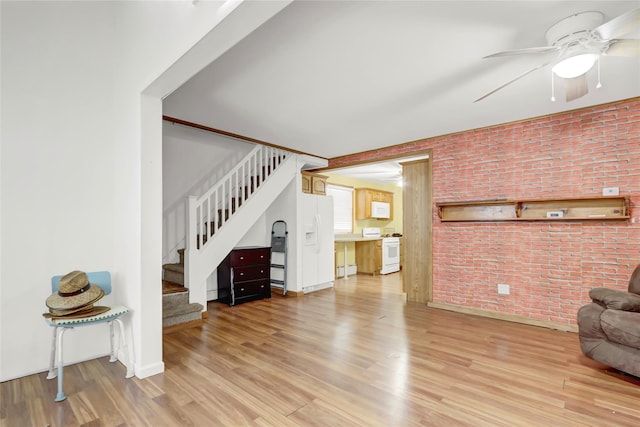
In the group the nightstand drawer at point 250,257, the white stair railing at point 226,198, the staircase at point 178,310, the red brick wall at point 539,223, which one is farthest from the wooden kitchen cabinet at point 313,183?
the staircase at point 178,310

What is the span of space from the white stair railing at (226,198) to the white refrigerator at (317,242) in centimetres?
88

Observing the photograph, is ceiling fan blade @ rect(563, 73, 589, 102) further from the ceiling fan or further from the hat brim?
the hat brim

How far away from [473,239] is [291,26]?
3.59 m

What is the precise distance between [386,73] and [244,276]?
11.5 feet

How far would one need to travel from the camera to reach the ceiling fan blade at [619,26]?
1.65 metres

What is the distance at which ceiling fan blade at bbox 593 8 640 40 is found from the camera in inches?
65.0

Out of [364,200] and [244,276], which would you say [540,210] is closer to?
[244,276]

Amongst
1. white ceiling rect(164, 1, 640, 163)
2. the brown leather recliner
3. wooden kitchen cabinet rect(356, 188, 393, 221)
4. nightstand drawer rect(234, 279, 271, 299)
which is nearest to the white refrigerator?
nightstand drawer rect(234, 279, 271, 299)

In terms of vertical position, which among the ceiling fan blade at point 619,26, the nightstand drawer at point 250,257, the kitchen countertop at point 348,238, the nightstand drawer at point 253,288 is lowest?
the nightstand drawer at point 253,288

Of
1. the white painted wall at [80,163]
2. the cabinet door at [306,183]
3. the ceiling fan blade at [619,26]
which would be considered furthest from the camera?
the cabinet door at [306,183]

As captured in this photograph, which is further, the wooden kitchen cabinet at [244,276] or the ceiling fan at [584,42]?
the wooden kitchen cabinet at [244,276]

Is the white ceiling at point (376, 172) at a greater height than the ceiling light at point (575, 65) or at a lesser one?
lesser

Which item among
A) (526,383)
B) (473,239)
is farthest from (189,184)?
(526,383)

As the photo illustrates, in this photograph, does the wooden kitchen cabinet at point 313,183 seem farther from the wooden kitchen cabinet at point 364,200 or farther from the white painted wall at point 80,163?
the white painted wall at point 80,163
